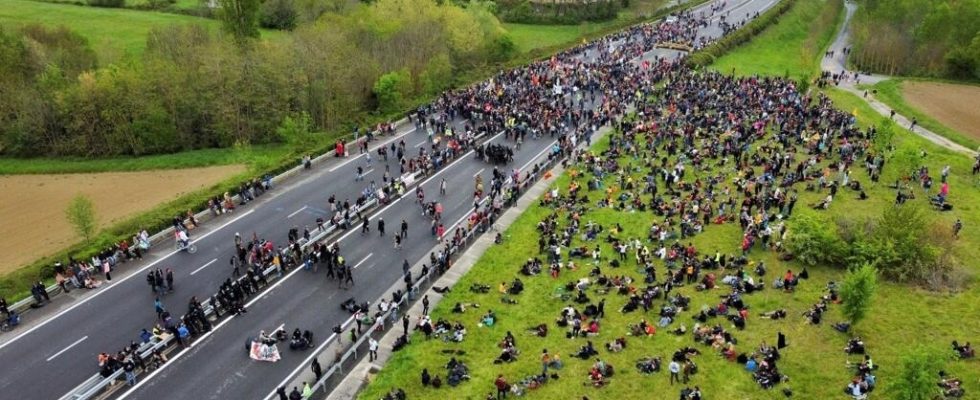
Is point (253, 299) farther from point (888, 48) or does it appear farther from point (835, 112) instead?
point (888, 48)

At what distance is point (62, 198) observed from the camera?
55.2 meters

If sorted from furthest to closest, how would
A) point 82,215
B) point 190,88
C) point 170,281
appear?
point 190,88 → point 82,215 → point 170,281

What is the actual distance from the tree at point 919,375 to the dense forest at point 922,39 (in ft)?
262

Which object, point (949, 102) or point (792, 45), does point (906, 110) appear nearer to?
point (949, 102)

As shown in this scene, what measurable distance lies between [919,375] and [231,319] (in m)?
30.2

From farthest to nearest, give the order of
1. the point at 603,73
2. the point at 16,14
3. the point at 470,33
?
the point at 16,14 < the point at 470,33 < the point at 603,73

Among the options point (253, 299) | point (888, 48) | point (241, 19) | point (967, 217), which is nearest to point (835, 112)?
point (967, 217)

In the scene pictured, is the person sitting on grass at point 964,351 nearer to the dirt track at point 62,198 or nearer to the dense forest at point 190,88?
the dirt track at point 62,198

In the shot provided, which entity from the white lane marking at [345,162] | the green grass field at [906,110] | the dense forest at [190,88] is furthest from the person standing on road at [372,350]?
the green grass field at [906,110]

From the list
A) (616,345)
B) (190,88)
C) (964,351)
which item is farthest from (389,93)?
(964,351)

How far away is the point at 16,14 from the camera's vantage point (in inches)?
4232

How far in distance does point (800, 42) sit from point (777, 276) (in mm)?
96854

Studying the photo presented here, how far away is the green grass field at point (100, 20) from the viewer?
99681 mm

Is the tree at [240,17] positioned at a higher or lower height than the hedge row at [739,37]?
higher
